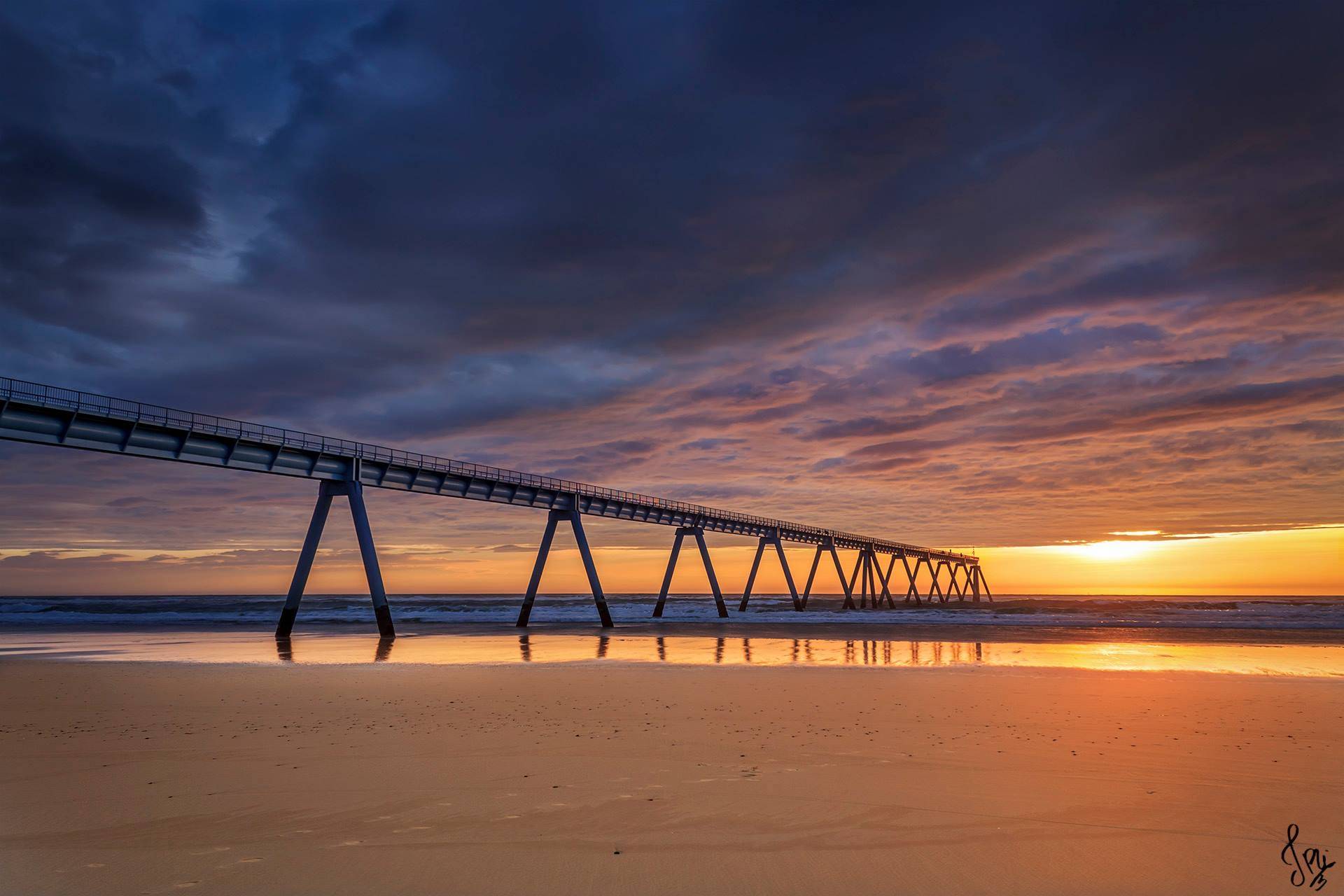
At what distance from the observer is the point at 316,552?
32.7m

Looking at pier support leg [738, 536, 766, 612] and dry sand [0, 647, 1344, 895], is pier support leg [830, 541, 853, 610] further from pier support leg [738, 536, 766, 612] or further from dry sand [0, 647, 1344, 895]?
dry sand [0, 647, 1344, 895]

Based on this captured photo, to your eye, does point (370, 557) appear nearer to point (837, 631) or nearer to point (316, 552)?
point (316, 552)

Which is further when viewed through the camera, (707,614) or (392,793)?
(707,614)

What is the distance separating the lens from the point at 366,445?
35.4 m

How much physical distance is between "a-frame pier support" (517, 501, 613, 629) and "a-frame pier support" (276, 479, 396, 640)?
923 cm

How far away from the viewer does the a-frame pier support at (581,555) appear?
41.0m

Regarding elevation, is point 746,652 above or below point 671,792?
above

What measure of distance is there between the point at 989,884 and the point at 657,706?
711cm

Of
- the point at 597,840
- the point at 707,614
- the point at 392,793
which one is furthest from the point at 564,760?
the point at 707,614

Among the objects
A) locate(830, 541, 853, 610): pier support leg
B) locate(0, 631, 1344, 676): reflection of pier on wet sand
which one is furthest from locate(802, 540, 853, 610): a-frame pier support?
locate(0, 631, 1344, 676): reflection of pier on wet sand

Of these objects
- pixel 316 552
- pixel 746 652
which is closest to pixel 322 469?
pixel 316 552

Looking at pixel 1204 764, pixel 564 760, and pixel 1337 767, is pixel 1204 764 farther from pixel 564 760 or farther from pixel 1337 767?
pixel 564 760
